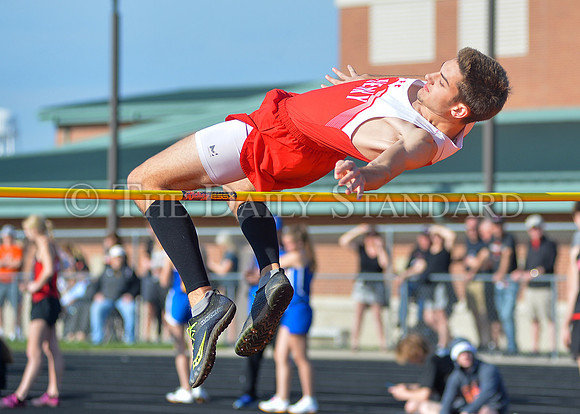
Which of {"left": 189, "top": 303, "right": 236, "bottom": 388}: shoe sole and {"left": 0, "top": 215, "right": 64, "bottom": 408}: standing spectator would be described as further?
{"left": 0, "top": 215, "right": 64, "bottom": 408}: standing spectator

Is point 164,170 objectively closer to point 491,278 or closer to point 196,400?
point 196,400

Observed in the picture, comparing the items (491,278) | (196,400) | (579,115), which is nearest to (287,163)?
(196,400)

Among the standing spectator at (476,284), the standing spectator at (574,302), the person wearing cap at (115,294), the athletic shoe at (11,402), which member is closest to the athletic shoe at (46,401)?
the athletic shoe at (11,402)

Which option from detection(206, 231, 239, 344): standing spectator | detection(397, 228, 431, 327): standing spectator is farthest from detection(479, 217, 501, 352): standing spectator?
detection(206, 231, 239, 344): standing spectator

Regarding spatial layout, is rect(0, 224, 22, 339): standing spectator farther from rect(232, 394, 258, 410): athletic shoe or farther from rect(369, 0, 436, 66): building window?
rect(369, 0, 436, 66): building window

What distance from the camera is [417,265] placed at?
1173 centimetres

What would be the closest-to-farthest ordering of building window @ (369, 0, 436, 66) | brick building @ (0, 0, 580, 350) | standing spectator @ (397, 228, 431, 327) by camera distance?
1. standing spectator @ (397, 228, 431, 327)
2. brick building @ (0, 0, 580, 350)
3. building window @ (369, 0, 436, 66)

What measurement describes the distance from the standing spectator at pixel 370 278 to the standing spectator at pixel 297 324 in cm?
385

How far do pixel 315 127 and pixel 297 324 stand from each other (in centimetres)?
407

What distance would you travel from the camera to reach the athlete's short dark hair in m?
3.97

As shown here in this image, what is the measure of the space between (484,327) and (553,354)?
91 cm

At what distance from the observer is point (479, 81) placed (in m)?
3.98

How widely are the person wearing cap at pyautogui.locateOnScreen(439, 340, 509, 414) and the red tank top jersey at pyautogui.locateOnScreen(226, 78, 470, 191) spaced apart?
351 centimetres

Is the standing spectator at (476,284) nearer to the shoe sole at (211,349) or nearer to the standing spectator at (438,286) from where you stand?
the standing spectator at (438,286)
